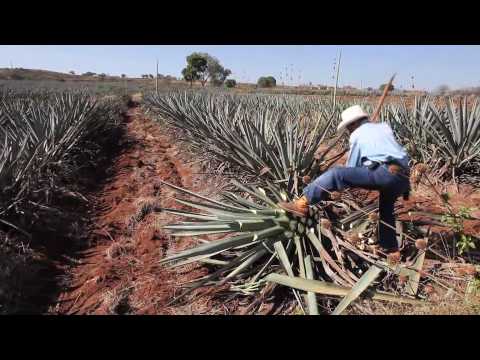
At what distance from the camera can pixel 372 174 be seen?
2830 mm

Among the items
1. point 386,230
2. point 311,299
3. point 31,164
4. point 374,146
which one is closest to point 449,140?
point 386,230

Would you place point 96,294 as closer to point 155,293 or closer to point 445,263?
point 155,293

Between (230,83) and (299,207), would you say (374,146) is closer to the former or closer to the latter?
(299,207)

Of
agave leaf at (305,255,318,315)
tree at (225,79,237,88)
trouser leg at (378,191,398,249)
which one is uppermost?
tree at (225,79,237,88)

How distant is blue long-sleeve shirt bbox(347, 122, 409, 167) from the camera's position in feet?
9.20

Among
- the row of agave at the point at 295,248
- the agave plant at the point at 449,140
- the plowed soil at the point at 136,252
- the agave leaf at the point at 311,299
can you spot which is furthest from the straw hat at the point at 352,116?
the agave plant at the point at 449,140

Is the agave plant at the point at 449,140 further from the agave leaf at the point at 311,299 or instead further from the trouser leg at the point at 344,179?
the agave leaf at the point at 311,299

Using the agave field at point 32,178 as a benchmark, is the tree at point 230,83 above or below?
above

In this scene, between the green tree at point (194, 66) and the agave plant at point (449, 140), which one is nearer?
the agave plant at point (449, 140)

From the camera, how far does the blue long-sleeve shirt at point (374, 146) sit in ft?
9.20

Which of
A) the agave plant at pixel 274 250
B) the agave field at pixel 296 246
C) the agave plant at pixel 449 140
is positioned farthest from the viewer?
the agave plant at pixel 449 140

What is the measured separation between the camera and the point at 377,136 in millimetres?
2854

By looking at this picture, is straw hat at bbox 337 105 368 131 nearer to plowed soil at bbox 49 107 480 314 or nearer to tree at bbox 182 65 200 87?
plowed soil at bbox 49 107 480 314

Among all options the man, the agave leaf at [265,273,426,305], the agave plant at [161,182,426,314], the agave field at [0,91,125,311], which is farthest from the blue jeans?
the agave field at [0,91,125,311]
